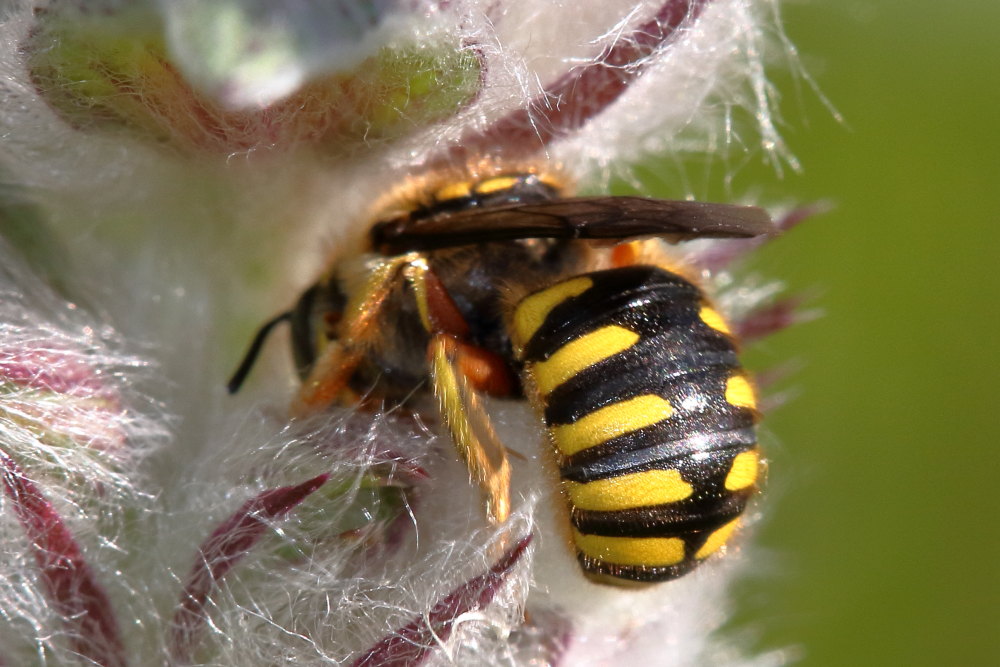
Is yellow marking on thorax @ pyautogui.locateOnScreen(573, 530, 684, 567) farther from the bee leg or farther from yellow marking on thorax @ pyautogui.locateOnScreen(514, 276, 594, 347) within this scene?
yellow marking on thorax @ pyautogui.locateOnScreen(514, 276, 594, 347)

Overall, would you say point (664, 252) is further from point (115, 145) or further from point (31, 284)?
point (31, 284)

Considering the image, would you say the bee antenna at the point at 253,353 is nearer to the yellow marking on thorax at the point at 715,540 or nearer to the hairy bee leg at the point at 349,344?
the hairy bee leg at the point at 349,344

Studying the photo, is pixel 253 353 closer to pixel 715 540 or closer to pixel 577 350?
pixel 577 350

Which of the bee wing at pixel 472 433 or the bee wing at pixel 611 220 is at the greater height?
the bee wing at pixel 611 220

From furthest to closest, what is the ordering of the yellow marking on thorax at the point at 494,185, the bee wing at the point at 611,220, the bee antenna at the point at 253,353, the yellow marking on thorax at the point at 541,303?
the bee antenna at the point at 253,353 → the yellow marking on thorax at the point at 494,185 → the yellow marking on thorax at the point at 541,303 → the bee wing at the point at 611,220

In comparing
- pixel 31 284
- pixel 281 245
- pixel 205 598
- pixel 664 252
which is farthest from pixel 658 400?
pixel 31 284

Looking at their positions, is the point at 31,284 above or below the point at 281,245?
above

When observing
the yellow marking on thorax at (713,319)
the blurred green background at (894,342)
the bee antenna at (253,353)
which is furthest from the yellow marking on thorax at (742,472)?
the blurred green background at (894,342)
